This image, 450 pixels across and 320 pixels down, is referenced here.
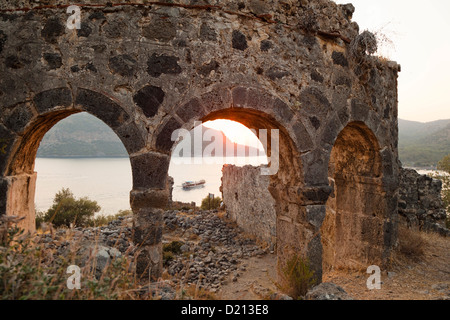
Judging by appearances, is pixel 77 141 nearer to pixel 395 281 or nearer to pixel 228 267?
pixel 228 267

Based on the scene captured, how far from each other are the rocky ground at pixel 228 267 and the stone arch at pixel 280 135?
69 centimetres

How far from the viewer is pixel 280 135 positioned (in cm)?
437

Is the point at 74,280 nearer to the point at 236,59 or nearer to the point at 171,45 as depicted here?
the point at 171,45

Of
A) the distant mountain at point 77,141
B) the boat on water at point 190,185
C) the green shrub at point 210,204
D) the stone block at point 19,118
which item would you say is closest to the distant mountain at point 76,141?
the distant mountain at point 77,141

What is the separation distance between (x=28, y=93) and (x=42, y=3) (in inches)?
40.1

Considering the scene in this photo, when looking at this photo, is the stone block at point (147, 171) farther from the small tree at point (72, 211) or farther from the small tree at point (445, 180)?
the small tree at point (445, 180)

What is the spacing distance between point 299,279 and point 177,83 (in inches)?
108

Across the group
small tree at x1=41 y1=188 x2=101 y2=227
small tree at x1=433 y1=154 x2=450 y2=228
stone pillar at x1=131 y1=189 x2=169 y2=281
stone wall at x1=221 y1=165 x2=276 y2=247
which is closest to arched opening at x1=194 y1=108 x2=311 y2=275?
stone pillar at x1=131 y1=189 x2=169 y2=281

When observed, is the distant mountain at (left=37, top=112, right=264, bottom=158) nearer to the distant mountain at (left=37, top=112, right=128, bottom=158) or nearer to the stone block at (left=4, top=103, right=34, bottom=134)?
the distant mountain at (left=37, top=112, right=128, bottom=158)

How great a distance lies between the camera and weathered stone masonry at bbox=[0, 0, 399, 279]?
3.37 meters

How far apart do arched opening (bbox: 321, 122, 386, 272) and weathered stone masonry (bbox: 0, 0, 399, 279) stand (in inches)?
34.3

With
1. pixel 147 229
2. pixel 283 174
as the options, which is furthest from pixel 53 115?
pixel 283 174

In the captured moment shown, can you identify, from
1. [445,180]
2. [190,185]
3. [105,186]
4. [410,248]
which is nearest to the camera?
[410,248]
